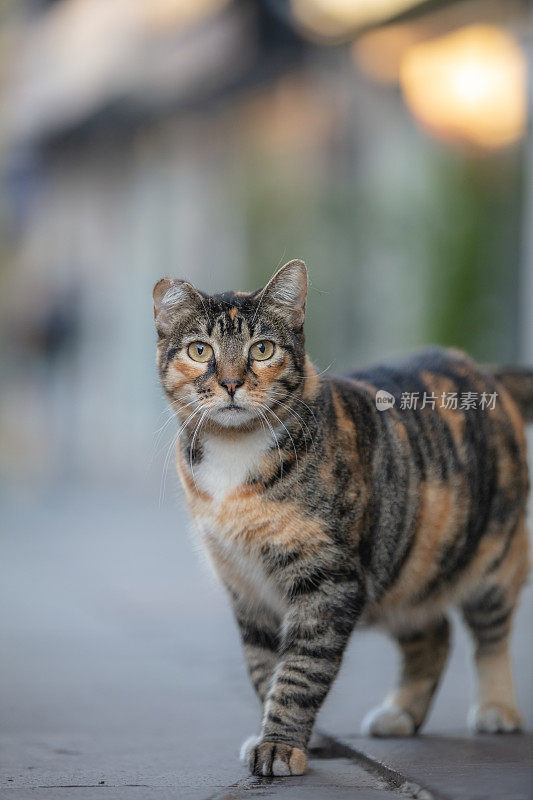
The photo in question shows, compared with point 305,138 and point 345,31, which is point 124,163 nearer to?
point 305,138

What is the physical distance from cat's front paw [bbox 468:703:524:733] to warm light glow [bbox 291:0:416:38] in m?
6.19

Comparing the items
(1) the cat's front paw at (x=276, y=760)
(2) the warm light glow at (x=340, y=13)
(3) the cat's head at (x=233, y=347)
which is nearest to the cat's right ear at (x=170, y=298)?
(3) the cat's head at (x=233, y=347)

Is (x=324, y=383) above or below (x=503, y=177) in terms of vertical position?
below

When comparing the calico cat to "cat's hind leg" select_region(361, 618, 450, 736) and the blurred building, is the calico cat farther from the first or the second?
the blurred building

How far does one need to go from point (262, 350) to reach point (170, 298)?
0.28 metres

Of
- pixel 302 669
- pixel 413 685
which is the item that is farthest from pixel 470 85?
pixel 302 669

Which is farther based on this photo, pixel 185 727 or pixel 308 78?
pixel 308 78

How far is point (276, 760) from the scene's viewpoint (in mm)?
2639

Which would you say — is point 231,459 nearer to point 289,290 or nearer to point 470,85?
point 289,290

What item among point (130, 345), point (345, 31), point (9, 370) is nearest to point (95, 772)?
point (345, 31)

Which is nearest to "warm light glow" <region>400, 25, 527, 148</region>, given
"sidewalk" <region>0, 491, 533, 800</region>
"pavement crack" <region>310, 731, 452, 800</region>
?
"sidewalk" <region>0, 491, 533, 800</region>

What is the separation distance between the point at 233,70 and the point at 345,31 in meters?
2.97

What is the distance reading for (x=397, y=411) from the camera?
3227 millimetres

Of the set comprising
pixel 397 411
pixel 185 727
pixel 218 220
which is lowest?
pixel 185 727
